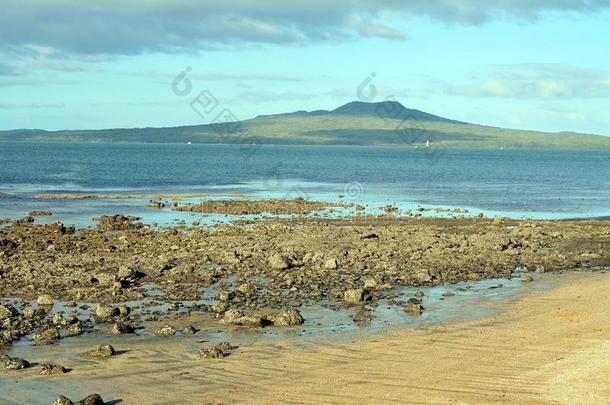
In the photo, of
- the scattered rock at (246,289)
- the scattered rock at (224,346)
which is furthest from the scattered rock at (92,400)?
the scattered rock at (246,289)

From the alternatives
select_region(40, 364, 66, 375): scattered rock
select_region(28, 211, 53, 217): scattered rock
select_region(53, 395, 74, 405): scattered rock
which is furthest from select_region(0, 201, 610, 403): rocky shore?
select_region(28, 211, 53, 217): scattered rock

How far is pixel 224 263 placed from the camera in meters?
25.8

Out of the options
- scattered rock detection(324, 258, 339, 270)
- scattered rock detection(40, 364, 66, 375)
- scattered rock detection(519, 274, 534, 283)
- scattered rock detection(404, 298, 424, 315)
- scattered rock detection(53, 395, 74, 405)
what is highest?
scattered rock detection(324, 258, 339, 270)

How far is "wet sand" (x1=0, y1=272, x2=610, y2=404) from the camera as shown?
41.9ft

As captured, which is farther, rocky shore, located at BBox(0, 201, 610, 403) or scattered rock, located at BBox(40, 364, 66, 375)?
rocky shore, located at BBox(0, 201, 610, 403)

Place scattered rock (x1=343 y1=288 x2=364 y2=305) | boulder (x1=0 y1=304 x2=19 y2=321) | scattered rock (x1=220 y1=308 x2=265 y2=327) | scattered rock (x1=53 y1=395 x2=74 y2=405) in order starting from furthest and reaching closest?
scattered rock (x1=343 y1=288 x2=364 y2=305)
boulder (x1=0 y1=304 x2=19 y2=321)
scattered rock (x1=220 y1=308 x2=265 y2=327)
scattered rock (x1=53 y1=395 x2=74 y2=405)

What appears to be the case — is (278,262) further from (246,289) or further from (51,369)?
(51,369)

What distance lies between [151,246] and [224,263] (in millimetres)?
4792

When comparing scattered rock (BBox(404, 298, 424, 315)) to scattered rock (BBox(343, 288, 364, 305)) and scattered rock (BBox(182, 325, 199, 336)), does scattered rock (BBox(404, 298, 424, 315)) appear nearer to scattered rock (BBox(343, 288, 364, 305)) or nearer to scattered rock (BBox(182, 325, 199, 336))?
scattered rock (BBox(343, 288, 364, 305))

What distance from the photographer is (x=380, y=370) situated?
1423 centimetres

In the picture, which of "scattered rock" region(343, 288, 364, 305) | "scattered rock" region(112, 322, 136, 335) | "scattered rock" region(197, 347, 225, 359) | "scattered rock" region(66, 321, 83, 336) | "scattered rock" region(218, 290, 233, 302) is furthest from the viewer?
"scattered rock" region(218, 290, 233, 302)

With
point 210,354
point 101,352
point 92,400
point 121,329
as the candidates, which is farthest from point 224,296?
point 92,400

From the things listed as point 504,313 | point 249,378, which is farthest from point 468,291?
point 249,378

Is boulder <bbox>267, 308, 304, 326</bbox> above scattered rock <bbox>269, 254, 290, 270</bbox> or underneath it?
underneath
